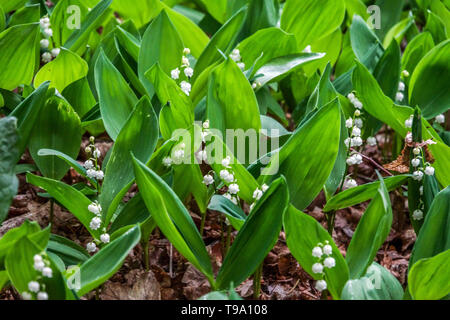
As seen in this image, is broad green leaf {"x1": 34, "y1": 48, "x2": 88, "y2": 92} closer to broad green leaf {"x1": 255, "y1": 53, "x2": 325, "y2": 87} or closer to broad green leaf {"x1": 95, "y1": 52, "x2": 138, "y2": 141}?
broad green leaf {"x1": 95, "y1": 52, "x2": 138, "y2": 141}

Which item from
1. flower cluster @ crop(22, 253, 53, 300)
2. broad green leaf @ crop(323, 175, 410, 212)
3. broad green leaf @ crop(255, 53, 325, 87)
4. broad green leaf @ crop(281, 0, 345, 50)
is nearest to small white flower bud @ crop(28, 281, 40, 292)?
flower cluster @ crop(22, 253, 53, 300)

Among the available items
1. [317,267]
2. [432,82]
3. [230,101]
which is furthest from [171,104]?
[432,82]

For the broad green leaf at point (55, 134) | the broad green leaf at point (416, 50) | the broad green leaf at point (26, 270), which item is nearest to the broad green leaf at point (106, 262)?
the broad green leaf at point (26, 270)

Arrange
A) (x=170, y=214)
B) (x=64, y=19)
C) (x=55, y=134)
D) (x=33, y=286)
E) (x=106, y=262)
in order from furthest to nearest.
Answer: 1. (x=64, y=19)
2. (x=55, y=134)
3. (x=170, y=214)
4. (x=106, y=262)
5. (x=33, y=286)

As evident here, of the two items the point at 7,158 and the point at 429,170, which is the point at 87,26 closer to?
the point at 7,158
